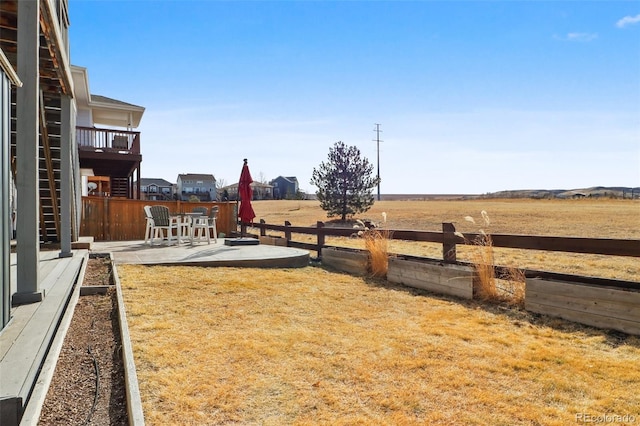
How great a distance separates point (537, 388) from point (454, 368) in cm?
54

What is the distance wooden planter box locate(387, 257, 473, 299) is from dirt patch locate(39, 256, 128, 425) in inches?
160

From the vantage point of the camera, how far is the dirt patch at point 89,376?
2.17 metres

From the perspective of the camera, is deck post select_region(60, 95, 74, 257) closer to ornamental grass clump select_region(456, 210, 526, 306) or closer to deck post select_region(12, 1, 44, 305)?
deck post select_region(12, 1, 44, 305)

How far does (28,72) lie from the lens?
3.55 m

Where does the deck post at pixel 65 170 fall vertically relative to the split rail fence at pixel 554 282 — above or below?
above

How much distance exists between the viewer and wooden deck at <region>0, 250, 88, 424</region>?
74.0 inches

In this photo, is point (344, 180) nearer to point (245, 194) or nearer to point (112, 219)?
point (245, 194)

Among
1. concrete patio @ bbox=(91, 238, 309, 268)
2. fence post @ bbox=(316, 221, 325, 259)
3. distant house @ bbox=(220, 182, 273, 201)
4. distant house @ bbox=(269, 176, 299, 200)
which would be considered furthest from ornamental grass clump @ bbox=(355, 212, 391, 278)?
distant house @ bbox=(269, 176, 299, 200)

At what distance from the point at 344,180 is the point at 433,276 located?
64.0 feet

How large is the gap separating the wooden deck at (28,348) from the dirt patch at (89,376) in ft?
0.37

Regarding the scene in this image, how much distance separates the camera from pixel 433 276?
6000 millimetres

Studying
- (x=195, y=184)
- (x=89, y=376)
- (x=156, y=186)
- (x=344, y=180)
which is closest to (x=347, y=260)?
(x=89, y=376)

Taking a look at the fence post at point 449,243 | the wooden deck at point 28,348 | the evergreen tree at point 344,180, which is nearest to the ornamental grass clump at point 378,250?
the fence post at point 449,243

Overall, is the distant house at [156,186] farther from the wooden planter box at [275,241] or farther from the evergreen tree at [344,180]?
the wooden planter box at [275,241]
